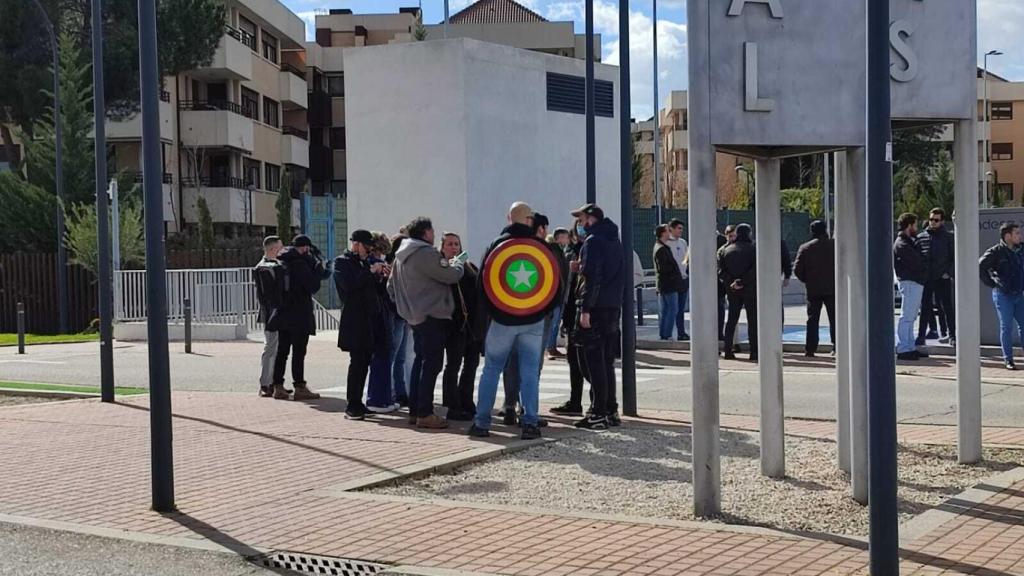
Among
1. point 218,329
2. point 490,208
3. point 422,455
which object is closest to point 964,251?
point 422,455

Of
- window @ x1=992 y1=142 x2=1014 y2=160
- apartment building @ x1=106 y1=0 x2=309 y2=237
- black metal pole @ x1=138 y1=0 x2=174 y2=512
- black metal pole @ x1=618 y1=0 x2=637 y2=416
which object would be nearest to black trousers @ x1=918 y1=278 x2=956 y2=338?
black metal pole @ x1=618 y1=0 x2=637 y2=416

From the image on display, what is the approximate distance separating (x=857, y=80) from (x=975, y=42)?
110cm

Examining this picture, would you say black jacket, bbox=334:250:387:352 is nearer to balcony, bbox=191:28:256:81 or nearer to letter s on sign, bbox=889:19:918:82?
letter s on sign, bbox=889:19:918:82

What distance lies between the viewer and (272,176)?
56719 millimetres

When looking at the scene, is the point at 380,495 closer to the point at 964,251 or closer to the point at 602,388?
the point at 602,388

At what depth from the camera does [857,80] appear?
7547 millimetres

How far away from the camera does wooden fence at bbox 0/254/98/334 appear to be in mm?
33625

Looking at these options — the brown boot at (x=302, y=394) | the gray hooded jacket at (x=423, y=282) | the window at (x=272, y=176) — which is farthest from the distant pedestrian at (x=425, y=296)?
the window at (x=272, y=176)

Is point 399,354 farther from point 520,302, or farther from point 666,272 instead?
point 666,272

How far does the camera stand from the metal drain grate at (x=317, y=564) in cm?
606

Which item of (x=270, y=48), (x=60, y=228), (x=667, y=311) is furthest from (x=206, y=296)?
(x=270, y=48)

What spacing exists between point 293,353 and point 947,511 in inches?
321

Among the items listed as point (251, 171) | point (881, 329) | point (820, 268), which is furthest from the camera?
point (251, 171)

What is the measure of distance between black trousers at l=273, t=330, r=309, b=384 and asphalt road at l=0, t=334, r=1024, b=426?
0.79 meters
